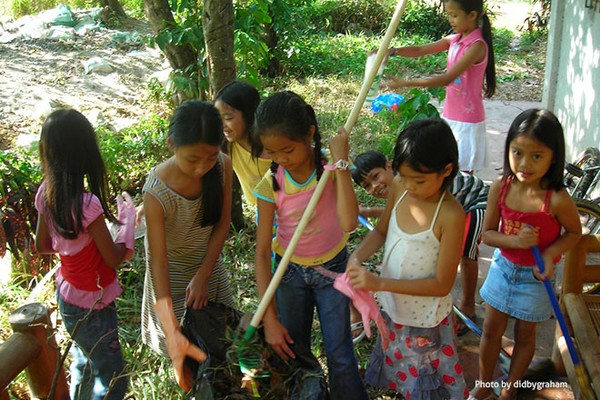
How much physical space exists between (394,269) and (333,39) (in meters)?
8.82

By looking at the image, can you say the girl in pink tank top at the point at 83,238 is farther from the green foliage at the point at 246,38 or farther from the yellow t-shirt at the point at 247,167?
the green foliage at the point at 246,38

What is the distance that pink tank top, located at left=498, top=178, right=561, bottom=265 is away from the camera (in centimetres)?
203

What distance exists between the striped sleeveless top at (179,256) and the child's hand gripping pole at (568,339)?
1.27 m

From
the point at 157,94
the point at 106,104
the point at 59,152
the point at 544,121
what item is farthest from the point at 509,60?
the point at 59,152

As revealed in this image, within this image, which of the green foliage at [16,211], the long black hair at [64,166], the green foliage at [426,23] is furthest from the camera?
the green foliage at [426,23]

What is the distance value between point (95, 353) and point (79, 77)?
21.2 feet

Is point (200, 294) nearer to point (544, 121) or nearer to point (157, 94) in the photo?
point (544, 121)

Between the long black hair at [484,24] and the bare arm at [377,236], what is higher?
the long black hair at [484,24]

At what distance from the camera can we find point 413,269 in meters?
1.93

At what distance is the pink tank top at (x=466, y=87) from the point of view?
125 inches

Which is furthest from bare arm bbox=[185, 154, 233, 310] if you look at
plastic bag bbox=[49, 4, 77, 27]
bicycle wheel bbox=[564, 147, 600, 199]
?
plastic bag bbox=[49, 4, 77, 27]

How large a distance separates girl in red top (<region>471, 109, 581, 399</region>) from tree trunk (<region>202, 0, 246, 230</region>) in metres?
1.95

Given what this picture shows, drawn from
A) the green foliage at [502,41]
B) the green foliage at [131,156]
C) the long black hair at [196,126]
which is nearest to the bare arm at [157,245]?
the long black hair at [196,126]

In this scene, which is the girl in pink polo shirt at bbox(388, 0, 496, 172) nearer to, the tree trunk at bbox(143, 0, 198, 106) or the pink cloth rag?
the pink cloth rag
